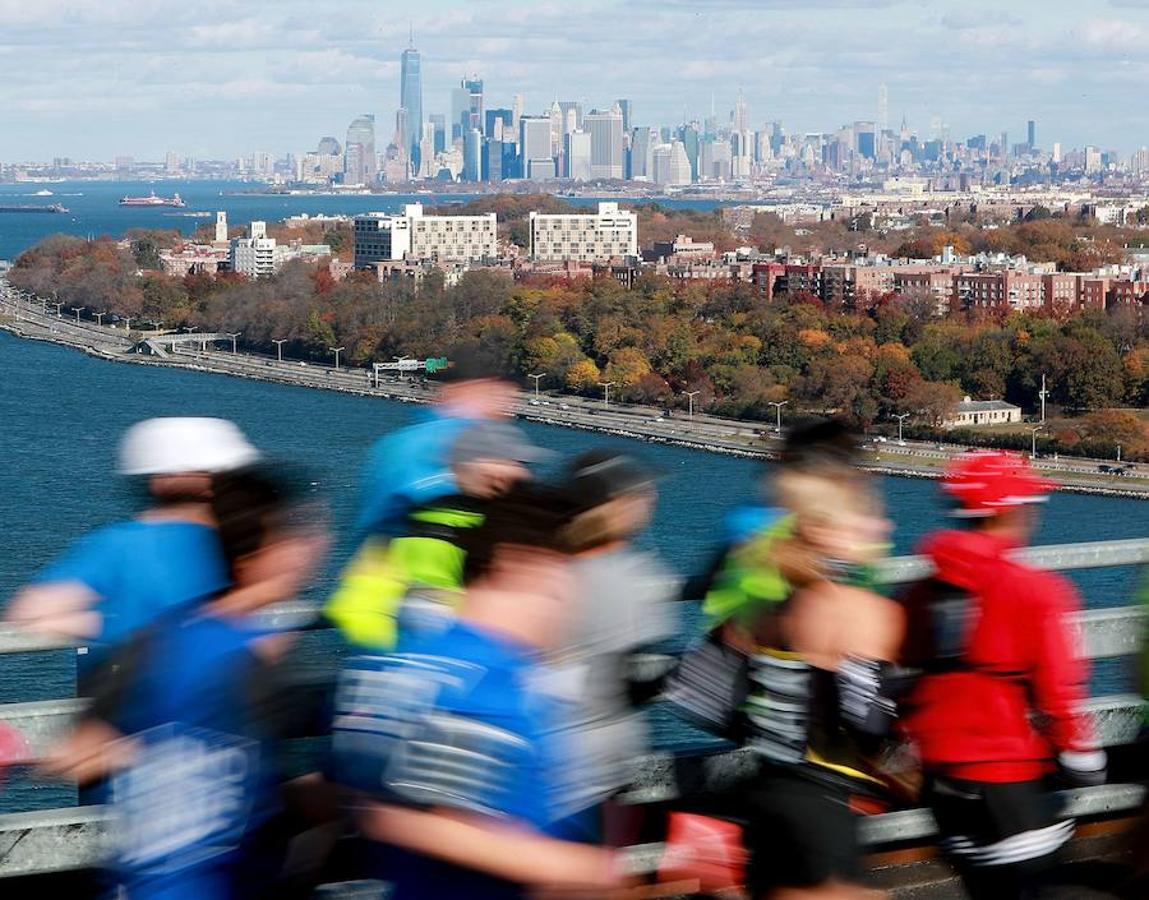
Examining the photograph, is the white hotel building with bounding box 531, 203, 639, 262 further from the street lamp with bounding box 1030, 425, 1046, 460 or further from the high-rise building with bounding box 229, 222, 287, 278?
the street lamp with bounding box 1030, 425, 1046, 460

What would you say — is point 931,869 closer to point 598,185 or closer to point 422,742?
point 422,742

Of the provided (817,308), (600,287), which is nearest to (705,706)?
(817,308)

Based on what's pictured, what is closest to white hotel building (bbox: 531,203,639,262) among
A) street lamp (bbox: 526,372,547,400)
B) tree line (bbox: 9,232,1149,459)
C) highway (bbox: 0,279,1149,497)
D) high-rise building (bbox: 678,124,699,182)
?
tree line (bbox: 9,232,1149,459)

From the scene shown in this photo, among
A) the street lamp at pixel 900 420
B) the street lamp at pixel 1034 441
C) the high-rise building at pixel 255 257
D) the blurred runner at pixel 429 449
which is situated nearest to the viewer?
the blurred runner at pixel 429 449

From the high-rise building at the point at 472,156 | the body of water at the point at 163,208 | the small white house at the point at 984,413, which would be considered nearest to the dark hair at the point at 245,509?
the small white house at the point at 984,413

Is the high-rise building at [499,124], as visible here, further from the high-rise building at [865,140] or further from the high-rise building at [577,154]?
the high-rise building at [865,140]

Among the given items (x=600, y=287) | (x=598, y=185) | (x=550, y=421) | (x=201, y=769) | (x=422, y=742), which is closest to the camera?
(x=422, y=742)
